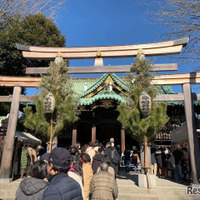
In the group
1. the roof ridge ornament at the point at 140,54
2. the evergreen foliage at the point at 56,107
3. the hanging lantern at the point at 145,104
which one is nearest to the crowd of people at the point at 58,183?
the hanging lantern at the point at 145,104

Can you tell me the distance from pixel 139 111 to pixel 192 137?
2939mm

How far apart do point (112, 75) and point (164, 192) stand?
27.5 ft

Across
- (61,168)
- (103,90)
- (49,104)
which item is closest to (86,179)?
(61,168)

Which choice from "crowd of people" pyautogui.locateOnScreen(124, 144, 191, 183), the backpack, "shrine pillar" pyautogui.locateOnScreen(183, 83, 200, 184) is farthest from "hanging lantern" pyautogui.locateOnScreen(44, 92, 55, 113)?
"shrine pillar" pyautogui.locateOnScreen(183, 83, 200, 184)

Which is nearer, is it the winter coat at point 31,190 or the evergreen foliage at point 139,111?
the winter coat at point 31,190

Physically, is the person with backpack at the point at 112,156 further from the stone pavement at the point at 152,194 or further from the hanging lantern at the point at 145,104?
the hanging lantern at the point at 145,104

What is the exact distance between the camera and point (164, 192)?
6.01 meters

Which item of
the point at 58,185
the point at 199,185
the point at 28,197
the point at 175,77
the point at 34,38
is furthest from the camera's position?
the point at 34,38

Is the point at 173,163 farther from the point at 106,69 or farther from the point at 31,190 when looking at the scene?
the point at 31,190

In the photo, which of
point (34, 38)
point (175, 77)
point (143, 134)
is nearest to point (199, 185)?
point (143, 134)

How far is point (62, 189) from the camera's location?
1.79 meters

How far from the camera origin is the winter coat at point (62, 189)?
1.74 m

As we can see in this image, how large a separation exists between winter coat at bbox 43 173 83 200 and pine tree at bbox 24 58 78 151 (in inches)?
178

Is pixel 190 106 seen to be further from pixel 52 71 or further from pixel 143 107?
pixel 52 71
